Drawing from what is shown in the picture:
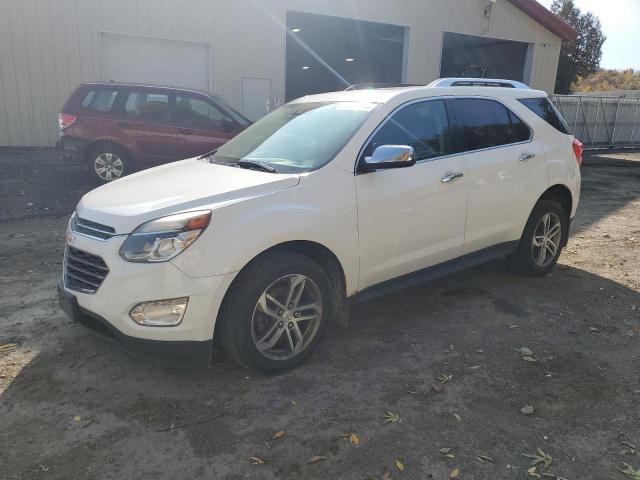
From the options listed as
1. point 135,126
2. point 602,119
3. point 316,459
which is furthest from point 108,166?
point 602,119

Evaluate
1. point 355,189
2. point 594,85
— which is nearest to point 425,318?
point 355,189

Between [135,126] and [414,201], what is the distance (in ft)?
23.4

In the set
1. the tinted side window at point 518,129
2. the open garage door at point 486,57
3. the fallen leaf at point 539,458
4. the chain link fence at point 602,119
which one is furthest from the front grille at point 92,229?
the chain link fence at point 602,119

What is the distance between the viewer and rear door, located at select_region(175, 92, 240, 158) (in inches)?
383

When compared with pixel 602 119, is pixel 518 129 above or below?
above

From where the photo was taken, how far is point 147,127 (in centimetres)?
955

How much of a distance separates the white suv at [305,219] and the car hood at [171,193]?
0.04ft

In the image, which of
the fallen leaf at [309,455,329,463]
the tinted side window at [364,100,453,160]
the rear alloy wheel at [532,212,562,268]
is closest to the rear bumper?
the fallen leaf at [309,455,329,463]

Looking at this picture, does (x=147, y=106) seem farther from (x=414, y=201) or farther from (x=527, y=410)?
(x=527, y=410)

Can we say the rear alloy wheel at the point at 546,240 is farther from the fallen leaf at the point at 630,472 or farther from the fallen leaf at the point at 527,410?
the fallen leaf at the point at 630,472

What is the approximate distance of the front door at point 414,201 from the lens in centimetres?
366

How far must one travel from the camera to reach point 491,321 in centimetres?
430

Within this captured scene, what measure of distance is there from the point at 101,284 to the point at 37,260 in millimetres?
3186

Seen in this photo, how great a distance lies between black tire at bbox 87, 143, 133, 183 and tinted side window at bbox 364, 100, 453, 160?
691 cm
